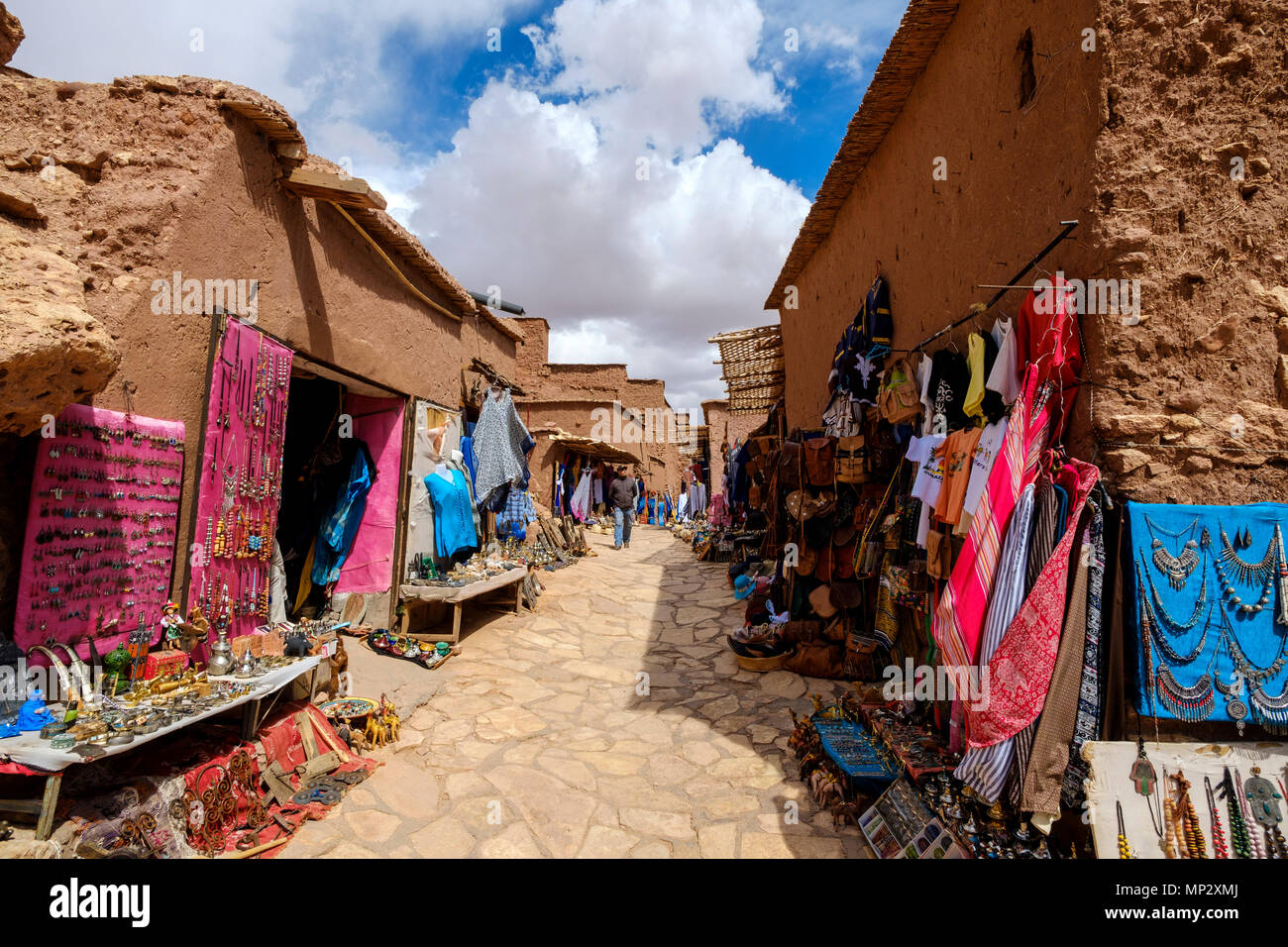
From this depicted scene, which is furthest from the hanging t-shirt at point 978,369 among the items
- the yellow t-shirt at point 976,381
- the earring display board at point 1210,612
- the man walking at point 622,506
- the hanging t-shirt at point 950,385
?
the man walking at point 622,506

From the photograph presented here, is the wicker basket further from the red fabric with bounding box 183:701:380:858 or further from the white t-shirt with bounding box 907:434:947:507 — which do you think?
the red fabric with bounding box 183:701:380:858

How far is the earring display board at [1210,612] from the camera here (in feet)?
9.63

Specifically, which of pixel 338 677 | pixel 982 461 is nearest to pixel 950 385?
pixel 982 461

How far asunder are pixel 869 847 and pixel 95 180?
6.07m

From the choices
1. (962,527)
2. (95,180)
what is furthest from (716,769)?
(95,180)

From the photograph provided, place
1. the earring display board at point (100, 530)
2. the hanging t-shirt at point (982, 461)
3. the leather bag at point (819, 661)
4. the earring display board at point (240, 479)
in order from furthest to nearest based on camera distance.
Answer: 1. the leather bag at point (819, 661)
2. the earring display board at point (240, 479)
3. the hanging t-shirt at point (982, 461)
4. the earring display board at point (100, 530)

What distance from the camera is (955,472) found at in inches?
154

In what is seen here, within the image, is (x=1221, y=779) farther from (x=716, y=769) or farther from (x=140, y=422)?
(x=140, y=422)

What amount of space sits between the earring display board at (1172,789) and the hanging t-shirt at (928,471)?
175cm

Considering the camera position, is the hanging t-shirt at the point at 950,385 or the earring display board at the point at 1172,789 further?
the hanging t-shirt at the point at 950,385

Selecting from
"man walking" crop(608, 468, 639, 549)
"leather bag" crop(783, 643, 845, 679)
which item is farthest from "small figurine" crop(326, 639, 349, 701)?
"man walking" crop(608, 468, 639, 549)

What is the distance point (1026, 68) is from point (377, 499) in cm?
702

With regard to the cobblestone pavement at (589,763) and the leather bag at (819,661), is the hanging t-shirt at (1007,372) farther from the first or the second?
the leather bag at (819,661)

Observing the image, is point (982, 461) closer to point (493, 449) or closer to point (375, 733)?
point (375, 733)
